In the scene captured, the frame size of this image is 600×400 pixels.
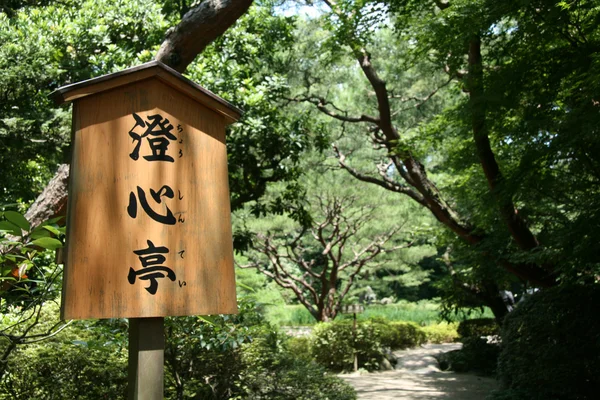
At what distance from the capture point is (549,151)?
15.6ft

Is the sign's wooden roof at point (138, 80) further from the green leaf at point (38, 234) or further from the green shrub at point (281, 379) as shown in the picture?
the green shrub at point (281, 379)

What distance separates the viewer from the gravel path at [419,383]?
910 cm

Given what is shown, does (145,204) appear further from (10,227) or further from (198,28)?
(198,28)

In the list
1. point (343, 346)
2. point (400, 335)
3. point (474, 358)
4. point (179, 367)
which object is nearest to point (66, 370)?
point (179, 367)

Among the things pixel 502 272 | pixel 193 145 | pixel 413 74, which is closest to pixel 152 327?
pixel 193 145

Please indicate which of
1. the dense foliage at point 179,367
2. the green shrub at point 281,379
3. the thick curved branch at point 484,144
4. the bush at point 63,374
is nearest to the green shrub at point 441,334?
the thick curved branch at point 484,144

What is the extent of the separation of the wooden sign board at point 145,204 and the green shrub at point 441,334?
17434 mm

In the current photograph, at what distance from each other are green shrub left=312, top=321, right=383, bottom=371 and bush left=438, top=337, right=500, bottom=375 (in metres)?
1.63

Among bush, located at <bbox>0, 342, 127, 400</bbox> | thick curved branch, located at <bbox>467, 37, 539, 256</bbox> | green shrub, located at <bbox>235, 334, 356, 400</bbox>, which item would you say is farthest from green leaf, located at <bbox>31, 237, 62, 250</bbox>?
thick curved branch, located at <bbox>467, 37, 539, 256</bbox>

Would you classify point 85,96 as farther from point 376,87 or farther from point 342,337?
point 342,337

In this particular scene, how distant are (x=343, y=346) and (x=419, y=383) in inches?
93.0

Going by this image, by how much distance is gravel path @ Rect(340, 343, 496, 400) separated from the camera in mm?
9102

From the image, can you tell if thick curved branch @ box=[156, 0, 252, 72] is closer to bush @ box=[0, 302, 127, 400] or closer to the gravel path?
bush @ box=[0, 302, 127, 400]

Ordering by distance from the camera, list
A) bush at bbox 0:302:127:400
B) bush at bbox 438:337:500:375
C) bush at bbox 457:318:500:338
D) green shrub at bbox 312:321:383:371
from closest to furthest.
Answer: bush at bbox 0:302:127:400 < bush at bbox 438:337:500:375 < green shrub at bbox 312:321:383:371 < bush at bbox 457:318:500:338
